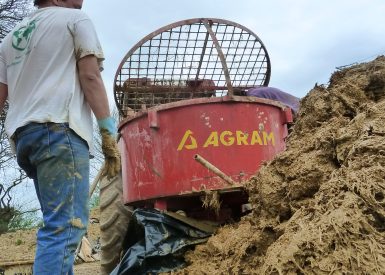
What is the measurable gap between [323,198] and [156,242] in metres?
1.53

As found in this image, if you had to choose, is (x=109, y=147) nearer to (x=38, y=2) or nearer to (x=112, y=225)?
(x=38, y=2)

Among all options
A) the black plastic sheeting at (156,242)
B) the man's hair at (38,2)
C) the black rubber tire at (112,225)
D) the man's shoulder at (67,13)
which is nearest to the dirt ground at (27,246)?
the black rubber tire at (112,225)

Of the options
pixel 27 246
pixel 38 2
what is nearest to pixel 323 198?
pixel 38 2

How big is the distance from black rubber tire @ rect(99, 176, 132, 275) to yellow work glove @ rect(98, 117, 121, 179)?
5.07 ft

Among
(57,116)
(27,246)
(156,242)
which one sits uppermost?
(57,116)

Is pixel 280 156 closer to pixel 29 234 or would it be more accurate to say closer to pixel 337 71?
pixel 337 71

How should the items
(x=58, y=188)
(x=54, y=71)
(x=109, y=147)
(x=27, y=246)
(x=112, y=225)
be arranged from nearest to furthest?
(x=58, y=188), (x=54, y=71), (x=109, y=147), (x=112, y=225), (x=27, y=246)

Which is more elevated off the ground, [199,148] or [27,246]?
Answer: [199,148]

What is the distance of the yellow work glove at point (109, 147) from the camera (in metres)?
2.48

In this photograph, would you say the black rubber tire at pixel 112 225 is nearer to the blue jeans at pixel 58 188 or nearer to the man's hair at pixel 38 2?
the blue jeans at pixel 58 188

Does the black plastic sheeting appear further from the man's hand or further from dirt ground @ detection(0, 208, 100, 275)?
dirt ground @ detection(0, 208, 100, 275)

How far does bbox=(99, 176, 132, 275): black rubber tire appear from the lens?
4.02 meters

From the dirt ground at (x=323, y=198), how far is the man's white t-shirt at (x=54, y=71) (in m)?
0.96

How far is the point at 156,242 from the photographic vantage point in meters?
3.17
